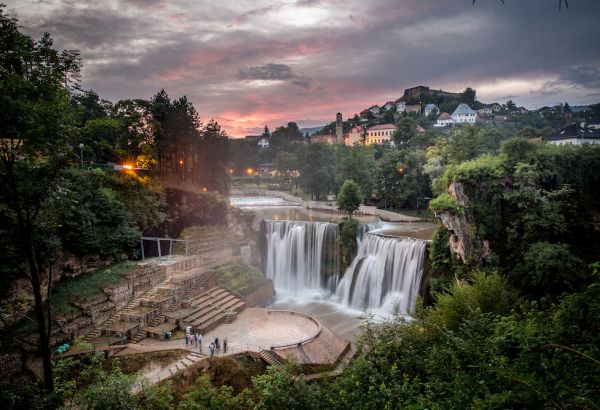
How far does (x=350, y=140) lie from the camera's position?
10856 cm

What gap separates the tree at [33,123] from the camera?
7852mm

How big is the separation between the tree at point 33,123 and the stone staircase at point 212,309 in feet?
40.4

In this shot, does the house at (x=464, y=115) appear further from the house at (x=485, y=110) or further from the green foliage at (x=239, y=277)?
the green foliage at (x=239, y=277)

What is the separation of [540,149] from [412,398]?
19.3 meters

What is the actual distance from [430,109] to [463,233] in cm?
9901

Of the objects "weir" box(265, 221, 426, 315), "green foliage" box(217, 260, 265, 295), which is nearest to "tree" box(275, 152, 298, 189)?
"weir" box(265, 221, 426, 315)

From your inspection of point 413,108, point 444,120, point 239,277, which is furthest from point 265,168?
point 239,277

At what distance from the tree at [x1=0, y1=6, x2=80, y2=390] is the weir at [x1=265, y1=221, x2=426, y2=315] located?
68.5ft

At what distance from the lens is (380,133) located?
317ft

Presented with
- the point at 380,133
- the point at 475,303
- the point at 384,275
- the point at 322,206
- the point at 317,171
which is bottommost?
the point at 384,275

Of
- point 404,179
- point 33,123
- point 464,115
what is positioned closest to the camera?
point 33,123

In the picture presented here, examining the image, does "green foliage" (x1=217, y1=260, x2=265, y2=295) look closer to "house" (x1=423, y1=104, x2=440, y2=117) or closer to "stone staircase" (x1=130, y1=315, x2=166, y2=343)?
"stone staircase" (x1=130, y1=315, x2=166, y2=343)

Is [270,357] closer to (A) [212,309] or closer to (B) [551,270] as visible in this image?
(A) [212,309]

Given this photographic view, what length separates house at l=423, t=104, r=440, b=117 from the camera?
10501 centimetres
